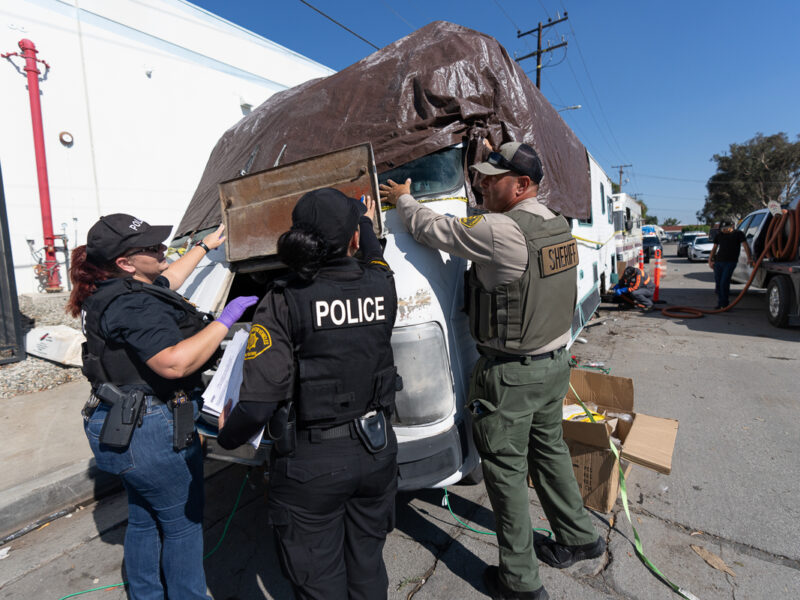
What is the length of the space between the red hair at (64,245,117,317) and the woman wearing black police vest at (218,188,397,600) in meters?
0.89

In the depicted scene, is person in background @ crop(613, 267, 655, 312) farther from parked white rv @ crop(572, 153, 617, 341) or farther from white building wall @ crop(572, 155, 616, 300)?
white building wall @ crop(572, 155, 616, 300)

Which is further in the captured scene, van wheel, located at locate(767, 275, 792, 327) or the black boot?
van wheel, located at locate(767, 275, 792, 327)

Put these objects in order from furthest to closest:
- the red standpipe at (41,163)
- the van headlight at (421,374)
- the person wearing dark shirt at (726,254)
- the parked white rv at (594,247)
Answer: the person wearing dark shirt at (726,254) → the red standpipe at (41,163) → the parked white rv at (594,247) → the van headlight at (421,374)

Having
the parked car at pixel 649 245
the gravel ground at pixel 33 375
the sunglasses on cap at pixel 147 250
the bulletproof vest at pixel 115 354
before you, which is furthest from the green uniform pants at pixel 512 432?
the parked car at pixel 649 245

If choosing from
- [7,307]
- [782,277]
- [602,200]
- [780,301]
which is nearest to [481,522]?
[602,200]

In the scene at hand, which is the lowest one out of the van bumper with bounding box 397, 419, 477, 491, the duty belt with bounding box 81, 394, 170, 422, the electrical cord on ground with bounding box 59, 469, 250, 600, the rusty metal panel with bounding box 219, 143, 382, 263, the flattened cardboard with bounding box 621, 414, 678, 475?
the electrical cord on ground with bounding box 59, 469, 250, 600

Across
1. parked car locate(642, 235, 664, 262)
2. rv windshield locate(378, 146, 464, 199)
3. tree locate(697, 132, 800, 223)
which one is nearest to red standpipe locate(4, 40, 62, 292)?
rv windshield locate(378, 146, 464, 199)

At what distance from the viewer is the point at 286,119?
3.45 metres

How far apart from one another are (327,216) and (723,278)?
34.2 feet

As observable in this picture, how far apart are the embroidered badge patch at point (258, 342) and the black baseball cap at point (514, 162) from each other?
1389 mm

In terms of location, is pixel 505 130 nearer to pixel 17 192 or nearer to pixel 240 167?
pixel 240 167

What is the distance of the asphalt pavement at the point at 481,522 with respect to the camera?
2.26m

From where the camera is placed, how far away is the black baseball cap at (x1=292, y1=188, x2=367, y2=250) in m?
1.51

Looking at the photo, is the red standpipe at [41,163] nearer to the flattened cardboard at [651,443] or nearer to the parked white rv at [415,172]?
the parked white rv at [415,172]
